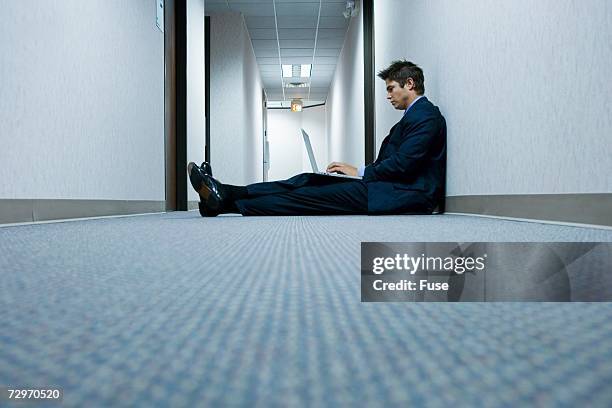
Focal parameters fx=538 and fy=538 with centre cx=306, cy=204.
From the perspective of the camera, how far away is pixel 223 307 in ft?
1.55

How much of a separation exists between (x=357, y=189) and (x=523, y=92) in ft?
2.92

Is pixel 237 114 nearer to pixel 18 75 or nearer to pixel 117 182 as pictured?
pixel 117 182

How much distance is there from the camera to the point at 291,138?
12.5 meters

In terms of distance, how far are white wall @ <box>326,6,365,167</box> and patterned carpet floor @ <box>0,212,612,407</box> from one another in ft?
16.0

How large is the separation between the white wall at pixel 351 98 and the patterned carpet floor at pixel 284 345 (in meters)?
4.87

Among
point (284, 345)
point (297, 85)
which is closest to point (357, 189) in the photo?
point (284, 345)

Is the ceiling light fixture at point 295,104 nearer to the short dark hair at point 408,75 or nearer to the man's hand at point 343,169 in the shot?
the short dark hair at point 408,75

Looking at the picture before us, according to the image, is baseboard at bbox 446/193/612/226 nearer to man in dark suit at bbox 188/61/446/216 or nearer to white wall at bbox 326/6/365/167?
man in dark suit at bbox 188/61/446/216

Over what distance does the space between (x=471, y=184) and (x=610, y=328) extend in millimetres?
2193

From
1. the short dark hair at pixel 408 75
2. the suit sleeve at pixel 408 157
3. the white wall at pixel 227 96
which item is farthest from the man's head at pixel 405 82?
the white wall at pixel 227 96

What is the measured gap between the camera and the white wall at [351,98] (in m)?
5.52

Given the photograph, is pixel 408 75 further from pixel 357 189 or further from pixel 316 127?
pixel 316 127

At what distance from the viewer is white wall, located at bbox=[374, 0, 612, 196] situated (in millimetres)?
1488

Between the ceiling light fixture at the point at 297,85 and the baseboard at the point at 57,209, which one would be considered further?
the ceiling light fixture at the point at 297,85
